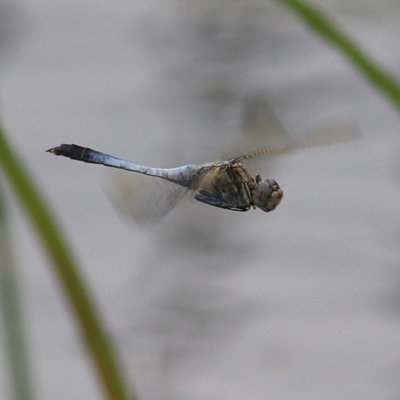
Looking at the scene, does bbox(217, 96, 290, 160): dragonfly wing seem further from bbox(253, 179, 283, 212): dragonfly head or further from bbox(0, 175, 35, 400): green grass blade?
bbox(0, 175, 35, 400): green grass blade

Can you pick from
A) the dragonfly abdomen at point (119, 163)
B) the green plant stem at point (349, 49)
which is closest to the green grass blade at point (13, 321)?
the dragonfly abdomen at point (119, 163)

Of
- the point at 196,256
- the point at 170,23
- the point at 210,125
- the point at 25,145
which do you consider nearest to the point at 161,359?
the point at 196,256

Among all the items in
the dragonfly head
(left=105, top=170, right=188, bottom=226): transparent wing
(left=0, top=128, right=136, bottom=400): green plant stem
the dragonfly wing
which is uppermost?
the dragonfly wing

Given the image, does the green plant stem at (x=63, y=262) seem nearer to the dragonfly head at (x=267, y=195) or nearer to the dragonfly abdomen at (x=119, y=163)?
the dragonfly abdomen at (x=119, y=163)

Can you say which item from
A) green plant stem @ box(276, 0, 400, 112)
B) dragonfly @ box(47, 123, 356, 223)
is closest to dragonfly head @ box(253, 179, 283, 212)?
dragonfly @ box(47, 123, 356, 223)

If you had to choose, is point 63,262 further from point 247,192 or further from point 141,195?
point 247,192

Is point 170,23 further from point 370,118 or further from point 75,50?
point 75,50
